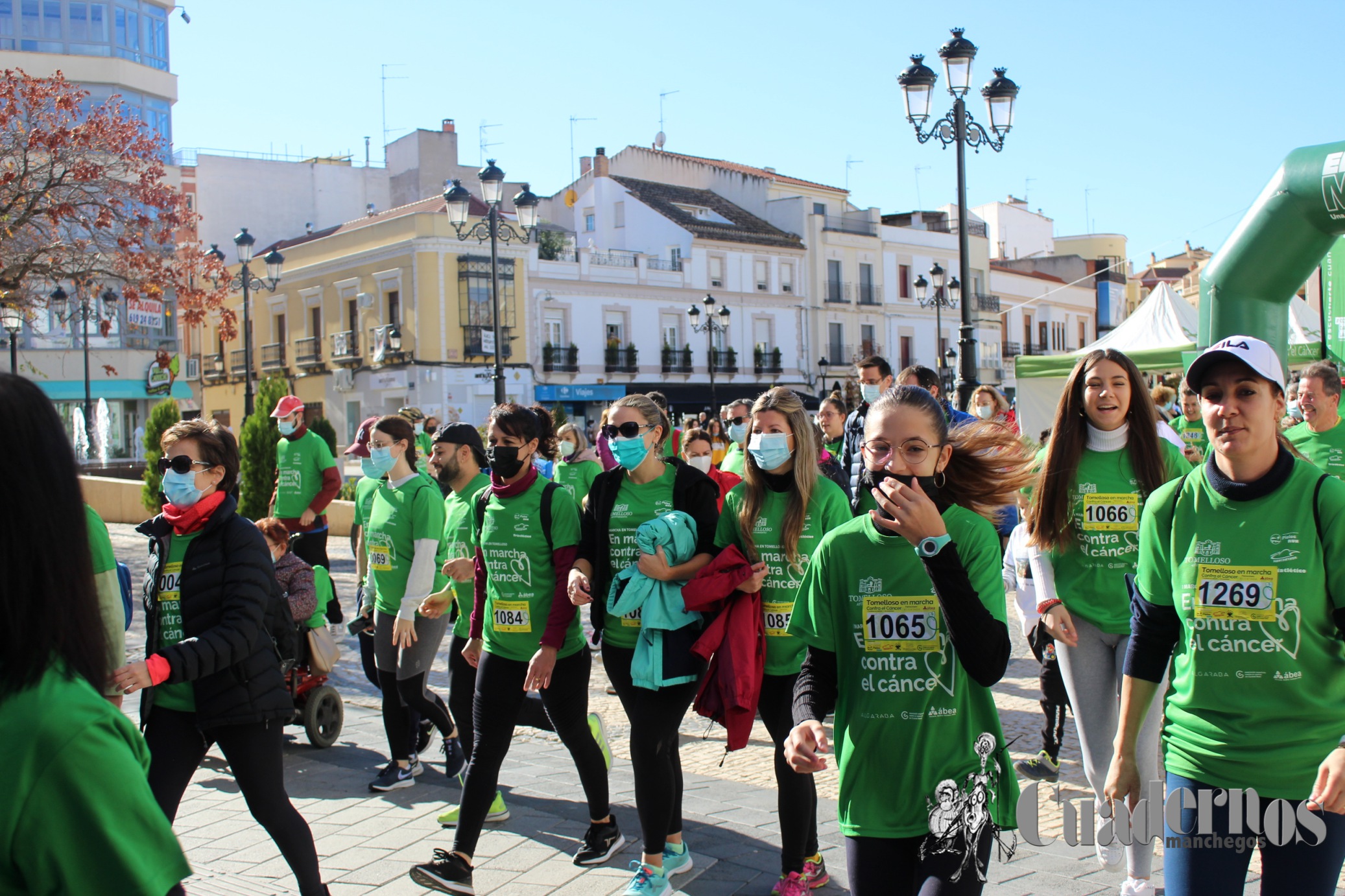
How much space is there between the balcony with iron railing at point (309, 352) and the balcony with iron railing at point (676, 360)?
40.1ft

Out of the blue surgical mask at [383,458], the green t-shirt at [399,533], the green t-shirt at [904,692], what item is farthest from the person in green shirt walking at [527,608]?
the green t-shirt at [904,692]

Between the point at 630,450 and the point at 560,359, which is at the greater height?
the point at 560,359

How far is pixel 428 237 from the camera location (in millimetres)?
37031

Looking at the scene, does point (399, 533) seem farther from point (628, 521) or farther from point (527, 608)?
point (628, 521)

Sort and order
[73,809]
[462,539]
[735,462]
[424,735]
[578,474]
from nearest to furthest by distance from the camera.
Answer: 1. [73,809]
2. [462,539]
3. [424,735]
4. [735,462]
5. [578,474]

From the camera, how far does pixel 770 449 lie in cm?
430

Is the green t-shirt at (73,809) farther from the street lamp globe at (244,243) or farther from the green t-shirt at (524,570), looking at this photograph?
the street lamp globe at (244,243)

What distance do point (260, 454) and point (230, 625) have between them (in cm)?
1399

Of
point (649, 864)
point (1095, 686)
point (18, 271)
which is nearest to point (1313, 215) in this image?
point (1095, 686)

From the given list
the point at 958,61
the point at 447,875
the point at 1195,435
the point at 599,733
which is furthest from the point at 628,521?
the point at 958,61

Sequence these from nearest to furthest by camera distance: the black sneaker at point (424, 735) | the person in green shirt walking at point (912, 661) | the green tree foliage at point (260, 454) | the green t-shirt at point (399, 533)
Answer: the person in green shirt walking at point (912, 661), the green t-shirt at point (399, 533), the black sneaker at point (424, 735), the green tree foliage at point (260, 454)

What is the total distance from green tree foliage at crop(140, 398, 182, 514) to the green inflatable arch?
1564cm

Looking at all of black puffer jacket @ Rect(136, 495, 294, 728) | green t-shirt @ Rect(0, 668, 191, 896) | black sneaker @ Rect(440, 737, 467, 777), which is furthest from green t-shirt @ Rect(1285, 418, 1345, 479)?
green t-shirt @ Rect(0, 668, 191, 896)

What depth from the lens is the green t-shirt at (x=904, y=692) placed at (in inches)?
112
